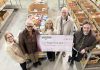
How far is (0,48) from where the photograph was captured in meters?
5.40

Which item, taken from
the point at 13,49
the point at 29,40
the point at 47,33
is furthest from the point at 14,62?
the point at 47,33

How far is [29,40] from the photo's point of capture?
377 cm

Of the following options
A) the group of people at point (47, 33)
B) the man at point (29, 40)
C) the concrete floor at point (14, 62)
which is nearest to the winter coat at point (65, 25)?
the group of people at point (47, 33)

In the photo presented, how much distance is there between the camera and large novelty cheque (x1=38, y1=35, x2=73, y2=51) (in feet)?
11.8

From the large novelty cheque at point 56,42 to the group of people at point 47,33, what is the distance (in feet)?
0.42

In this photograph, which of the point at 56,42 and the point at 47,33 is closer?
the point at 56,42

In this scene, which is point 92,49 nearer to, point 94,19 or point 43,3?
point 94,19

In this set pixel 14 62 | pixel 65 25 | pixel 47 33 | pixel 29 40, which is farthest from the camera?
pixel 14 62

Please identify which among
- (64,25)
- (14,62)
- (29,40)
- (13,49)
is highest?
(64,25)

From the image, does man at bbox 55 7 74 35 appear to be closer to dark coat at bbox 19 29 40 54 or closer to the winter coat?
the winter coat

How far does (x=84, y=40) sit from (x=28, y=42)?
1.27 meters

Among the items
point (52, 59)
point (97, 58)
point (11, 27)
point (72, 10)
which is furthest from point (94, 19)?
point (11, 27)

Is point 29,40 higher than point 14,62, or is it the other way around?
point 29,40

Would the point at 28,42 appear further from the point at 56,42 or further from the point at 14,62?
the point at 14,62
